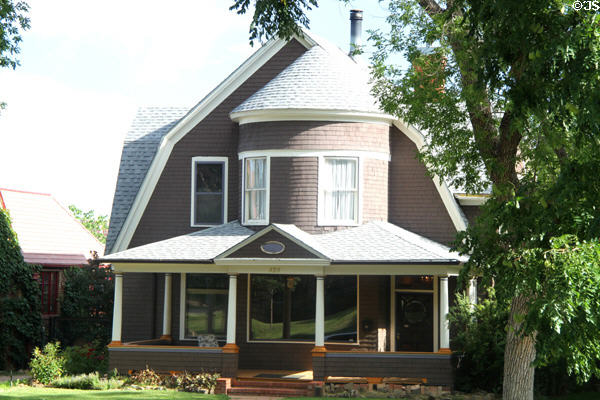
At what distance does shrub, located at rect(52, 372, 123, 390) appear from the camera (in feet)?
63.9

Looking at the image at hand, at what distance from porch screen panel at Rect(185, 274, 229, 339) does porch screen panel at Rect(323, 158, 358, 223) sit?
366cm

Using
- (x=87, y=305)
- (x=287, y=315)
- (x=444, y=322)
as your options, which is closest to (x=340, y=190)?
(x=287, y=315)

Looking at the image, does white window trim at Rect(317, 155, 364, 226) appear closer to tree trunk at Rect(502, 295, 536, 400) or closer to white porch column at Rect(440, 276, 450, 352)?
white porch column at Rect(440, 276, 450, 352)

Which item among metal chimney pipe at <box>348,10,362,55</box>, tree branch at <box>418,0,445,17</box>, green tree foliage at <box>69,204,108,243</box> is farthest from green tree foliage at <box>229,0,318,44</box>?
green tree foliage at <box>69,204,108,243</box>

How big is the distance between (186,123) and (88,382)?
304 inches

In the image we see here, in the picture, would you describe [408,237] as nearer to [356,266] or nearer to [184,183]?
[356,266]

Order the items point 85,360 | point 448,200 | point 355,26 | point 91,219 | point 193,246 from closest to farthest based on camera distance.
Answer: point 193,246 < point 448,200 < point 85,360 < point 355,26 < point 91,219

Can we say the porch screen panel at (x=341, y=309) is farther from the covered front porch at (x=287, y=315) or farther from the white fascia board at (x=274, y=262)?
the white fascia board at (x=274, y=262)

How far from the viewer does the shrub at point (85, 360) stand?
2153cm

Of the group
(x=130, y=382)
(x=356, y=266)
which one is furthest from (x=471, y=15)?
(x=130, y=382)

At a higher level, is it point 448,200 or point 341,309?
point 448,200

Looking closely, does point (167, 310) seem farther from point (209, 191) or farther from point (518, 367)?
point (518, 367)

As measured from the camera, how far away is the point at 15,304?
2455 centimetres

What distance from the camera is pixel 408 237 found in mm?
21234
